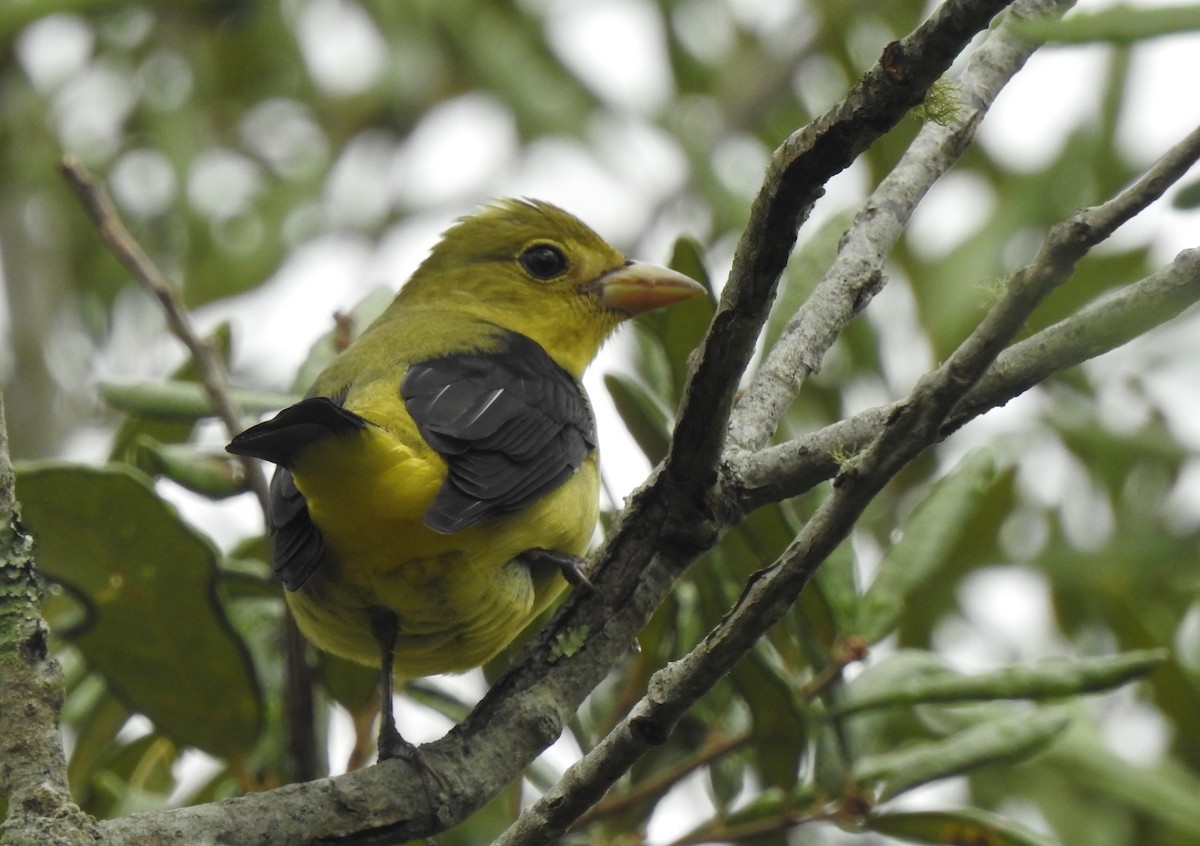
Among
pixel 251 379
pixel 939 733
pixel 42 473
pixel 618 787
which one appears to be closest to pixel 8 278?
pixel 251 379

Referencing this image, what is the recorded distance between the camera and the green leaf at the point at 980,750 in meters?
2.69

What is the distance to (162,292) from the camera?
10.2 feet

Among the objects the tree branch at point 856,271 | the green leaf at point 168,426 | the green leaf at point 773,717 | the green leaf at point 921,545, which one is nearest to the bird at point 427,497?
the green leaf at point 168,426

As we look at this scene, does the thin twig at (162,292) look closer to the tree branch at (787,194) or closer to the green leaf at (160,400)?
the green leaf at (160,400)

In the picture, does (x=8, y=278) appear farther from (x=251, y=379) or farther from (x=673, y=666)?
(x=673, y=666)

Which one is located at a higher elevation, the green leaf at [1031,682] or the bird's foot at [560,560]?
the bird's foot at [560,560]

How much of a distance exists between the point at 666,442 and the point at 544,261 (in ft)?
5.16

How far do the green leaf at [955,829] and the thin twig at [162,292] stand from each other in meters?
1.38

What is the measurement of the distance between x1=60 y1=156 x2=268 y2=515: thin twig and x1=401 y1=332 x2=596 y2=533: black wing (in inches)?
14.4

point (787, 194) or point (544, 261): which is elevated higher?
point (544, 261)

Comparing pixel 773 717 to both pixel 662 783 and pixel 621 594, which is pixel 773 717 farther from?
pixel 621 594

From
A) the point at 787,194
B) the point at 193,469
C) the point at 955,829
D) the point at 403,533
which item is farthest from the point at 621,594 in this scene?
the point at 193,469

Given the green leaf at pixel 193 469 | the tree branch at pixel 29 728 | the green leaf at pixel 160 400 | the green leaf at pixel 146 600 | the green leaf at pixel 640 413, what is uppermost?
the green leaf at pixel 160 400

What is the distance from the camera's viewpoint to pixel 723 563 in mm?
3051
